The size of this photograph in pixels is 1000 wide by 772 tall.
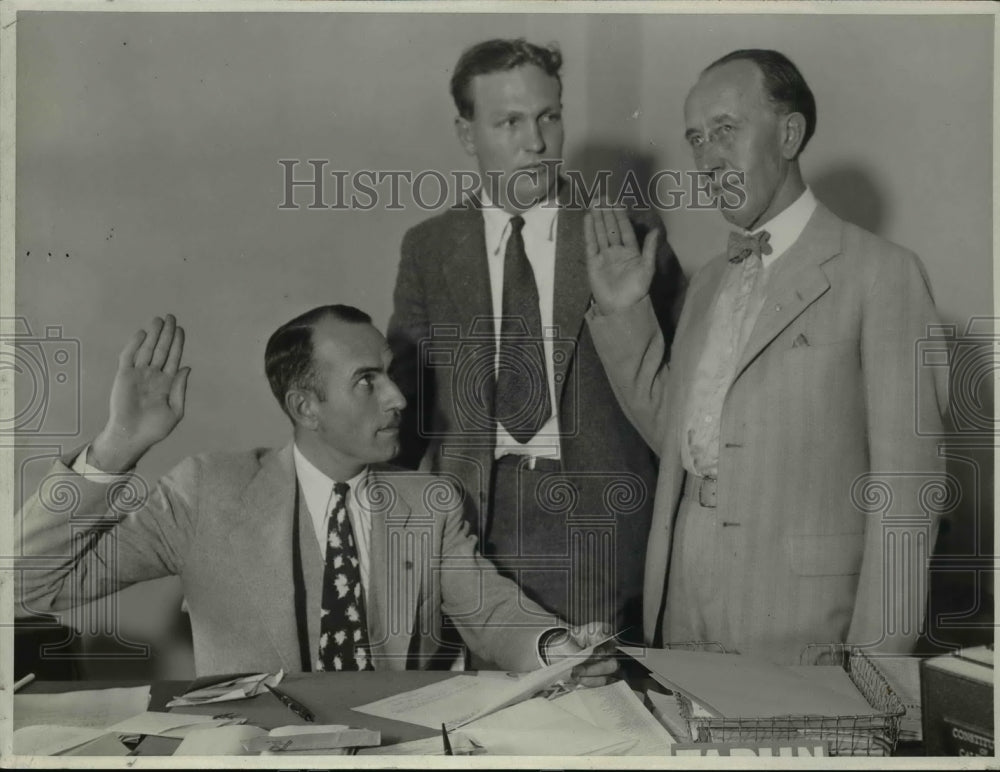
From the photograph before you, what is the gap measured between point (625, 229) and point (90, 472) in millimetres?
Result: 1625

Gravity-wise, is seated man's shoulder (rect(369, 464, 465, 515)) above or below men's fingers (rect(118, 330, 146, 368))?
below

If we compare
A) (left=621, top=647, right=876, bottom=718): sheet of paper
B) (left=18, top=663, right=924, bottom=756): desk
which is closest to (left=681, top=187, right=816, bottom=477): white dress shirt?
(left=621, top=647, right=876, bottom=718): sheet of paper

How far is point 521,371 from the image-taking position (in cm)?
323

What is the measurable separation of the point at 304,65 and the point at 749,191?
1.28 m

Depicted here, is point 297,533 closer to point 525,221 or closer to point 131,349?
point 131,349

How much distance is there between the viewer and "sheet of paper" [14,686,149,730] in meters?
3.13

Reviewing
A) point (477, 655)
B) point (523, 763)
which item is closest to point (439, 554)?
point (477, 655)

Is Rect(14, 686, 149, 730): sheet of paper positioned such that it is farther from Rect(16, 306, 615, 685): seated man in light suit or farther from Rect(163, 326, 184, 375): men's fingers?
Rect(163, 326, 184, 375): men's fingers

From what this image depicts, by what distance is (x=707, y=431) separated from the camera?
10.5ft

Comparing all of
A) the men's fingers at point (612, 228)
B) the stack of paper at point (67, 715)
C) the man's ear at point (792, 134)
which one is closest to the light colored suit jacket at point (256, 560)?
the stack of paper at point (67, 715)

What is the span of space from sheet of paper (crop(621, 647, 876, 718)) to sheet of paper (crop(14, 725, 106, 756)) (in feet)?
4.92

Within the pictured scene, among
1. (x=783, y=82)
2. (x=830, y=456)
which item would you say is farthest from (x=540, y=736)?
(x=783, y=82)

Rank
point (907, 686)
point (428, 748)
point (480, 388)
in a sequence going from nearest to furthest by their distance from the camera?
point (428, 748), point (907, 686), point (480, 388)

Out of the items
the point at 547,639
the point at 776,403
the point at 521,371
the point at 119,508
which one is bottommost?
the point at 547,639
